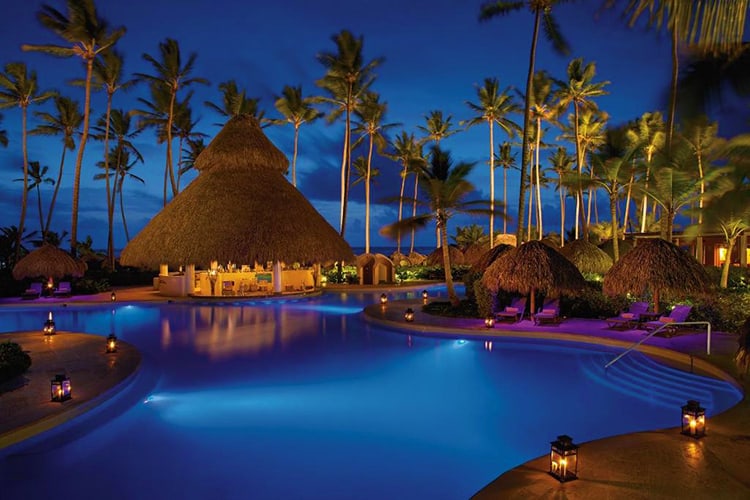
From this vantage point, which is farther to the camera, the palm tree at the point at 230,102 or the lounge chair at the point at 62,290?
the palm tree at the point at 230,102

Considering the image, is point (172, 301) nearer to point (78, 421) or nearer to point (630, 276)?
point (78, 421)

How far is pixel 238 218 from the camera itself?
18.5 meters

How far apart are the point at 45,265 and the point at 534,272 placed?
20220mm

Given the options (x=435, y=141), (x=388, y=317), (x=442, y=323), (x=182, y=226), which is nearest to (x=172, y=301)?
(x=182, y=226)

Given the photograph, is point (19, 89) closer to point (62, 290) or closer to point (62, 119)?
point (62, 119)

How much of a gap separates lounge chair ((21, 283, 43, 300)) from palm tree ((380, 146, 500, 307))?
14821 mm

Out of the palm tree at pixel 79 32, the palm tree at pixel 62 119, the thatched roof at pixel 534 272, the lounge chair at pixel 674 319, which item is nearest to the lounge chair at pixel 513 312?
the thatched roof at pixel 534 272

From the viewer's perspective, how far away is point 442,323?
1431cm

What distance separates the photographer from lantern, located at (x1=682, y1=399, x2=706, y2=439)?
17.8 ft

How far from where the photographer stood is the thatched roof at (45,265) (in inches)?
858

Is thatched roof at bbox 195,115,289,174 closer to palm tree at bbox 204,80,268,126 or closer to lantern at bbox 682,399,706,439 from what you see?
palm tree at bbox 204,80,268,126

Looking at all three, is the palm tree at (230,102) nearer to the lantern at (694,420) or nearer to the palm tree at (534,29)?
the palm tree at (534,29)

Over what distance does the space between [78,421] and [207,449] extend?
185 cm

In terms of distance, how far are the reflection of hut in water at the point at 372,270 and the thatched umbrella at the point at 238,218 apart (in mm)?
7251
